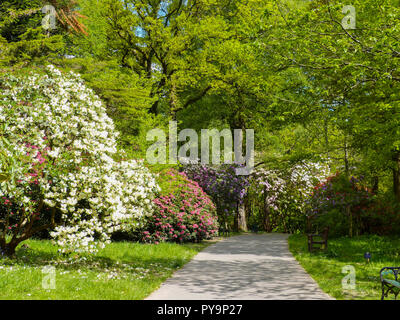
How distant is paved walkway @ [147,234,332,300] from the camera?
272 inches

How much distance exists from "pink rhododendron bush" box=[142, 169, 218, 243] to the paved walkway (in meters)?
2.40

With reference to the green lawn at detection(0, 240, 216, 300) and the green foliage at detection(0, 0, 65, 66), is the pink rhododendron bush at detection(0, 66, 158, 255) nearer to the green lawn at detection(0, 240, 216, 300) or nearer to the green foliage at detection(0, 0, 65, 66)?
the green lawn at detection(0, 240, 216, 300)

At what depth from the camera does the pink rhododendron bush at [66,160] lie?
316 inches

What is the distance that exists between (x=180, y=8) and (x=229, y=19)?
312 centimetres

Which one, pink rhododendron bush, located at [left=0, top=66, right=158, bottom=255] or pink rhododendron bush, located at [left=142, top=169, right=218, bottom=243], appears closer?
pink rhododendron bush, located at [left=0, top=66, right=158, bottom=255]

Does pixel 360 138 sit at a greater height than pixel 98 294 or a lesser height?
greater

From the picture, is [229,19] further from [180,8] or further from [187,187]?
[187,187]

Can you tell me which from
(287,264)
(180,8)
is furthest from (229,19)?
(287,264)

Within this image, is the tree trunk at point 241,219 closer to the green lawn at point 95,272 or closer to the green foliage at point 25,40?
the green lawn at point 95,272

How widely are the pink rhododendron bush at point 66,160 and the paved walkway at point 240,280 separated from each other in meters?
1.96

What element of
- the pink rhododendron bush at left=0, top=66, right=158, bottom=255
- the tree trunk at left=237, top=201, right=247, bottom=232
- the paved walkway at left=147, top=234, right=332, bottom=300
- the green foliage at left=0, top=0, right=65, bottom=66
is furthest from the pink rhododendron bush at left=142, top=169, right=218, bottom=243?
the green foliage at left=0, top=0, right=65, bottom=66

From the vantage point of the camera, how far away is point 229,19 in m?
24.0

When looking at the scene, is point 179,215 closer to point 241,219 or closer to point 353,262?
point 353,262
